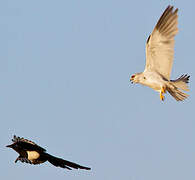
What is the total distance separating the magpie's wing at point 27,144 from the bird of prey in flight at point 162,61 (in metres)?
4.06

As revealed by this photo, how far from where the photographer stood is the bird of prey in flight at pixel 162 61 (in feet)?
40.3

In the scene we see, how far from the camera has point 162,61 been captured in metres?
12.9

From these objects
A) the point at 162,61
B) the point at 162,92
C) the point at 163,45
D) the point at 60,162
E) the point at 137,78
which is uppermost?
the point at 163,45

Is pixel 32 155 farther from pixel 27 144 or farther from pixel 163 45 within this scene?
pixel 163 45

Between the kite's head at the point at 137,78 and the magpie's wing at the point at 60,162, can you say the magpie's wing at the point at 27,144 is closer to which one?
the magpie's wing at the point at 60,162

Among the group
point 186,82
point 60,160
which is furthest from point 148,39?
point 60,160

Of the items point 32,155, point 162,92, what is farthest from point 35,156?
point 162,92

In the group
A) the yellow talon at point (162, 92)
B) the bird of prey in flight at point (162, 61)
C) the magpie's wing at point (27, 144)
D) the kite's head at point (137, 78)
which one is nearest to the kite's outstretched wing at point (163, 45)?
the bird of prey in flight at point (162, 61)

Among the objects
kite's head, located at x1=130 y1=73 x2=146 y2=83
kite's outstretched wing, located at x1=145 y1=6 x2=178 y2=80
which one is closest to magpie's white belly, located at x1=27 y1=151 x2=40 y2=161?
kite's head, located at x1=130 y1=73 x2=146 y2=83

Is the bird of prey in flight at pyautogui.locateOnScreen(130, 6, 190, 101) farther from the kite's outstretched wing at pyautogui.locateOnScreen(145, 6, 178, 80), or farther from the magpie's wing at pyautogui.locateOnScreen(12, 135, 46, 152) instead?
the magpie's wing at pyautogui.locateOnScreen(12, 135, 46, 152)

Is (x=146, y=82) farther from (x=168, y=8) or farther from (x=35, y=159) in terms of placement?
(x=35, y=159)

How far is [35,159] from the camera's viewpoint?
368 inches

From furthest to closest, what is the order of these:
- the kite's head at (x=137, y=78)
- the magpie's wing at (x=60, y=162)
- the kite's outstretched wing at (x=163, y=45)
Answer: the kite's head at (x=137, y=78)
the kite's outstretched wing at (x=163, y=45)
the magpie's wing at (x=60, y=162)

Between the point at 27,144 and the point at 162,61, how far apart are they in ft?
15.5
